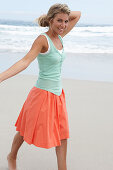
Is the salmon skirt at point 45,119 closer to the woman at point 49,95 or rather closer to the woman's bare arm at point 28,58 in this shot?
the woman at point 49,95

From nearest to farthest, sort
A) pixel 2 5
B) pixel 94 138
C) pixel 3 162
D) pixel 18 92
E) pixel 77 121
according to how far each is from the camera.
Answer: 1. pixel 3 162
2. pixel 94 138
3. pixel 77 121
4. pixel 18 92
5. pixel 2 5

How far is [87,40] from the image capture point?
42.8 feet

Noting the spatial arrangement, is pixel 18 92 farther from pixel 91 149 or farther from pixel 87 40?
pixel 87 40

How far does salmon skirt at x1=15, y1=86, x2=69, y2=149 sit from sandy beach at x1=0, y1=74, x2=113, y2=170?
518 millimetres

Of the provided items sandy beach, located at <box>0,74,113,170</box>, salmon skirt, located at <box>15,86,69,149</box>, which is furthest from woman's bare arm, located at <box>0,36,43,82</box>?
sandy beach, located at <box>0,74,113,170</box>

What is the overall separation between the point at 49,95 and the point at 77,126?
142 cm

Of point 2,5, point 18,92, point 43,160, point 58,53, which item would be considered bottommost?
point 43,160

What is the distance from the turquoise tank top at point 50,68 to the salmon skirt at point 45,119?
0.04m

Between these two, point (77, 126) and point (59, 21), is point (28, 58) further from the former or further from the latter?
point (77, 126)

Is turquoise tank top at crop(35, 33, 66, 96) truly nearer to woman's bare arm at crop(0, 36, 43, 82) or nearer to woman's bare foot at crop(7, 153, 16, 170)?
woman's bare arm at crop(0, 36, 43, 82)

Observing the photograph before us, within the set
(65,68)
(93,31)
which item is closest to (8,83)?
(65,68)

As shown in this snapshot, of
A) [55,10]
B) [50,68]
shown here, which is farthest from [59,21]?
[50,68]

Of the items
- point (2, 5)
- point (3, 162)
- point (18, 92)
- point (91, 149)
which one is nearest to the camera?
point (3, 162)

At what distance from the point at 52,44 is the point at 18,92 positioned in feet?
8.77
